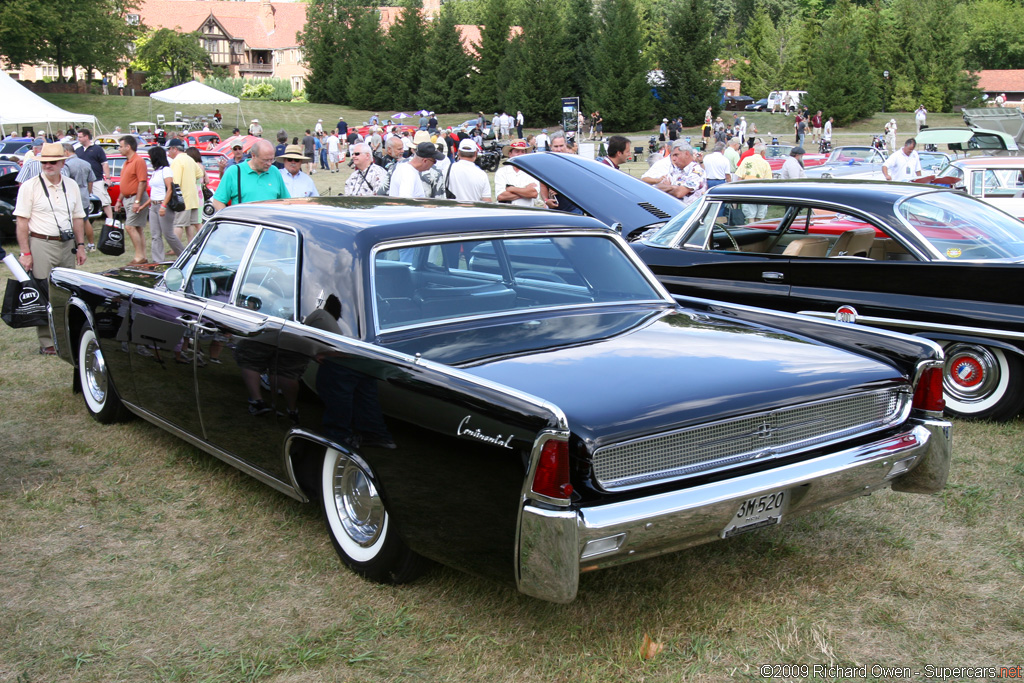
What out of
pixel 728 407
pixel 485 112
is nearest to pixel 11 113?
pixel 728 407

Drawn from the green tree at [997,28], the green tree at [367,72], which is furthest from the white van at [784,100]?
the green tree at [367,72]

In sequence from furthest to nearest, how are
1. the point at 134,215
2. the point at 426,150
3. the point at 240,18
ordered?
the point at 240,18, the point at 134,215, the point at 426,150

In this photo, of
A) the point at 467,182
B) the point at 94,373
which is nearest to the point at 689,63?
the point at 467,182

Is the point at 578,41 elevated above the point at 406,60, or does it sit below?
above

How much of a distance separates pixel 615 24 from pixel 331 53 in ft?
103

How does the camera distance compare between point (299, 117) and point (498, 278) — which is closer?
point (498, 278)

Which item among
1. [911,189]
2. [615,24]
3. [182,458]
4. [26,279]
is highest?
[615,24]

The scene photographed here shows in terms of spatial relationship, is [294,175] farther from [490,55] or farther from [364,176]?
[490,55]

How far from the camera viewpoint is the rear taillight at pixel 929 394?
3.79 metres

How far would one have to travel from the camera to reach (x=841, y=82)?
54.6 metres

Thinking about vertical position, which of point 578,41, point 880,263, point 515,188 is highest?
point 578,41

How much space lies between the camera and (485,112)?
66812 mm

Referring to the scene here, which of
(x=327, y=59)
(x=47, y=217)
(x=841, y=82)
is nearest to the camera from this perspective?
(x=47, y=217)

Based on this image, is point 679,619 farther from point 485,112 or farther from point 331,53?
point 331,53
